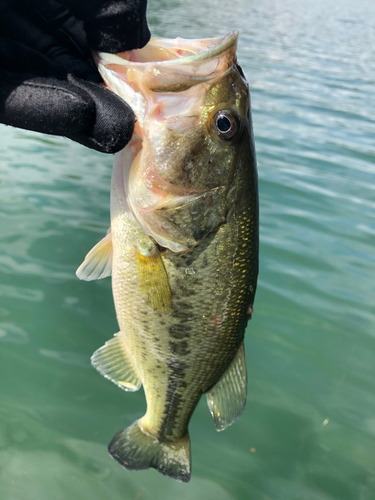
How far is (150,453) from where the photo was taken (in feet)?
8.68

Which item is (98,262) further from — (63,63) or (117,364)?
(63,63)

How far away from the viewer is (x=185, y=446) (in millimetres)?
2652

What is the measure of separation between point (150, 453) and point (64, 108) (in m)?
1.98

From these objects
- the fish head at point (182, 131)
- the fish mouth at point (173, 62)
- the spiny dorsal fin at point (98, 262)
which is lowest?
the spiny dorsal fin at point (98, 262)

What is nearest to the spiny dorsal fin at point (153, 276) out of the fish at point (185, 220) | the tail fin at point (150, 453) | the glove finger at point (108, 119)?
the fish at point (185, 220)

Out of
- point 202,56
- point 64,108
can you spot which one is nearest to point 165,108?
point 202,56

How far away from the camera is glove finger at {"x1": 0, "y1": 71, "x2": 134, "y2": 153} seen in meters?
1.73

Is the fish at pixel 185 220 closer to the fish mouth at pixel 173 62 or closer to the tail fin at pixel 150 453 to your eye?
the fish mouth at pixel 173 62

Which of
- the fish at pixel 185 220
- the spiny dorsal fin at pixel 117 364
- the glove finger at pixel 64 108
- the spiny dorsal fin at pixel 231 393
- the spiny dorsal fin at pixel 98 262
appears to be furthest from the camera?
the spiny dorsal fin at pixel 117 364

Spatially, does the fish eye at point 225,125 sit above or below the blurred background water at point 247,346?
above

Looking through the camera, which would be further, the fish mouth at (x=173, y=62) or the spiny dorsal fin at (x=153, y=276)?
the spiny dorsal fin at (x=153, y=276)

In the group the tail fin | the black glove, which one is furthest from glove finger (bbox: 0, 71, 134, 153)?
the tail fin

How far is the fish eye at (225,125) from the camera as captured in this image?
1.91m

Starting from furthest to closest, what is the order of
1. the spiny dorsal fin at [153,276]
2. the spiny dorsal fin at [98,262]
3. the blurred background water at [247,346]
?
the blurred background water at [247,346], the spiny dorsal fin at [98,262], the spiny dorsal fin at [153,276]
